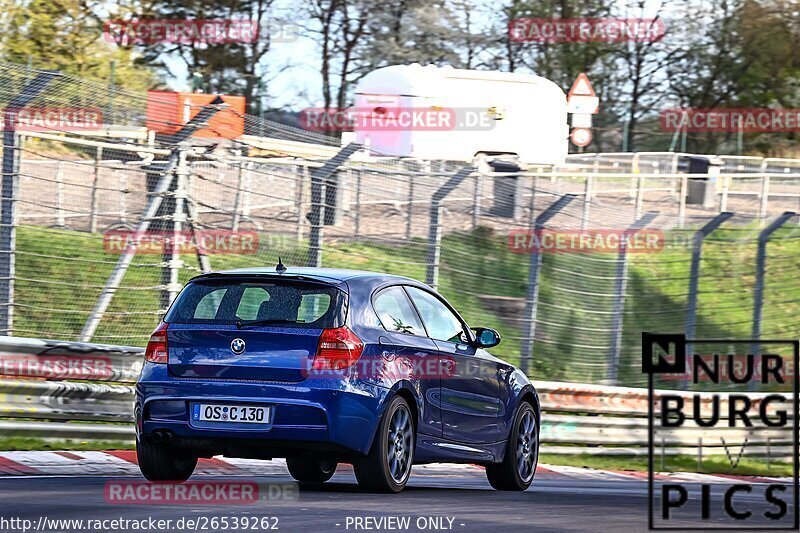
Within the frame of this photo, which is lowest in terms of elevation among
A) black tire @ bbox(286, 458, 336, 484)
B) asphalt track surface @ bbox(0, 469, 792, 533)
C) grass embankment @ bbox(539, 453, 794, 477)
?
grass embankment @ bbox(539, 453, 794, 477)

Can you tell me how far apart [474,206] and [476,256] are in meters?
0.61

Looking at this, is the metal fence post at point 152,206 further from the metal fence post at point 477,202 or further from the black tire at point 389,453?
the black tire at point 389,453

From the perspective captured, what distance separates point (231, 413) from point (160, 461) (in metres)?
0.79

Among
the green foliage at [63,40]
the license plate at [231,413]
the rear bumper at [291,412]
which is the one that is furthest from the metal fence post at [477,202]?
the green foliage at [63,40]

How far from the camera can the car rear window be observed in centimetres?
912

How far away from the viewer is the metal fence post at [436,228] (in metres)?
15.1

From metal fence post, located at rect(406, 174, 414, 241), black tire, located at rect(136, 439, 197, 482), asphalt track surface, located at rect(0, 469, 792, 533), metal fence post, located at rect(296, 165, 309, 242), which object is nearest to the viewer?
asphalt track surface, located at rect(0, 469, 792, 533)

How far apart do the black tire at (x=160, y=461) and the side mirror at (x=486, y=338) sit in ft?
6.93

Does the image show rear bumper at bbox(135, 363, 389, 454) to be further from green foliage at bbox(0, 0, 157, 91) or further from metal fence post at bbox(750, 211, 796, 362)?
green foliage at bbox(0, 0, 157, 91)

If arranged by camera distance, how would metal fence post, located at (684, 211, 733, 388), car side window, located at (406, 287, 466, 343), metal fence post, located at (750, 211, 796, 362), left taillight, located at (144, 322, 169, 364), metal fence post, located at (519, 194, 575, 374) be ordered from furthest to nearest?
metal fence post, located at (750, 211, 796, 362), metal fence post, located at (684, 211, 733, 388), metal fence post, located at (519, 194, 575, 374), car side window, located at (406, 287, 466, 343), left taillight, located at (144, 322, 169, 364)

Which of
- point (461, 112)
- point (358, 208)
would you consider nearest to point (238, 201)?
point (358, 208)

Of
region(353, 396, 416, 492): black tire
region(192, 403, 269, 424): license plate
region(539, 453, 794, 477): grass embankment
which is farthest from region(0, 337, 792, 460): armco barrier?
region(353, 396, 416, 492): black tire

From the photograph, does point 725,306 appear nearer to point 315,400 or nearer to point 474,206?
point 474,206

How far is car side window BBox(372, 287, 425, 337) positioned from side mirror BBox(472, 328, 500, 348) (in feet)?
1.94
